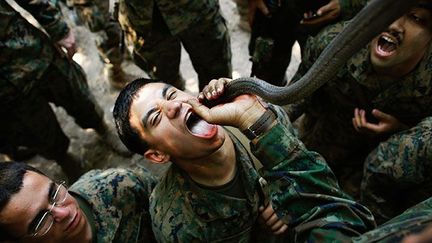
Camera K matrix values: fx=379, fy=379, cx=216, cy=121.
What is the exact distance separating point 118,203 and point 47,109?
1707mm

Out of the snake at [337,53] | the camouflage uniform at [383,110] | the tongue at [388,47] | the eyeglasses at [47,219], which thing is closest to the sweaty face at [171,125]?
the snake at [337,53]

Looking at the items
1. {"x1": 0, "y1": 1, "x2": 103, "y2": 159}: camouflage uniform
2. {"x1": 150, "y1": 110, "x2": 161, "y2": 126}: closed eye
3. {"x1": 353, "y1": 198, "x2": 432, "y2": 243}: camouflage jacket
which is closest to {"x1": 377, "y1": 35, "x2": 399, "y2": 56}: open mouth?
{"x1": 353, "y1": 198, "x2": 432, "y2": 243}: camouflage jacket

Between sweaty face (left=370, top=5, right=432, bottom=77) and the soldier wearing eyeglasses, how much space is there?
169cm

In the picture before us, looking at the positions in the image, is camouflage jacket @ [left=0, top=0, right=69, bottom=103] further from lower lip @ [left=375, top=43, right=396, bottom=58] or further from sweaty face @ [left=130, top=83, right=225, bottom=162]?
lower lip @ [left=375, top=43, right=396, bottom=58]

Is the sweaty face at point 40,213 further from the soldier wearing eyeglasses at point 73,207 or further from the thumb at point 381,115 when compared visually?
the thumb at point 381,115

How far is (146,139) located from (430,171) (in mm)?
1580

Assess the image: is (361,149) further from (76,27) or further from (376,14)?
(76,27)

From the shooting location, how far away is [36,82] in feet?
10.6

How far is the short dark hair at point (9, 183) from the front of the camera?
6.01 feet

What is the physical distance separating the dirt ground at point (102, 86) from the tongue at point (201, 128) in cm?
203

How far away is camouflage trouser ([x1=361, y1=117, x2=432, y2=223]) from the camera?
2090mm

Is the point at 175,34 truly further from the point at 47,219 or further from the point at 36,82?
the point at 47,219

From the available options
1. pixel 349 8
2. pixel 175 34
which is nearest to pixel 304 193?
pixel 349 8

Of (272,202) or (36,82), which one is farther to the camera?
(36,82)
